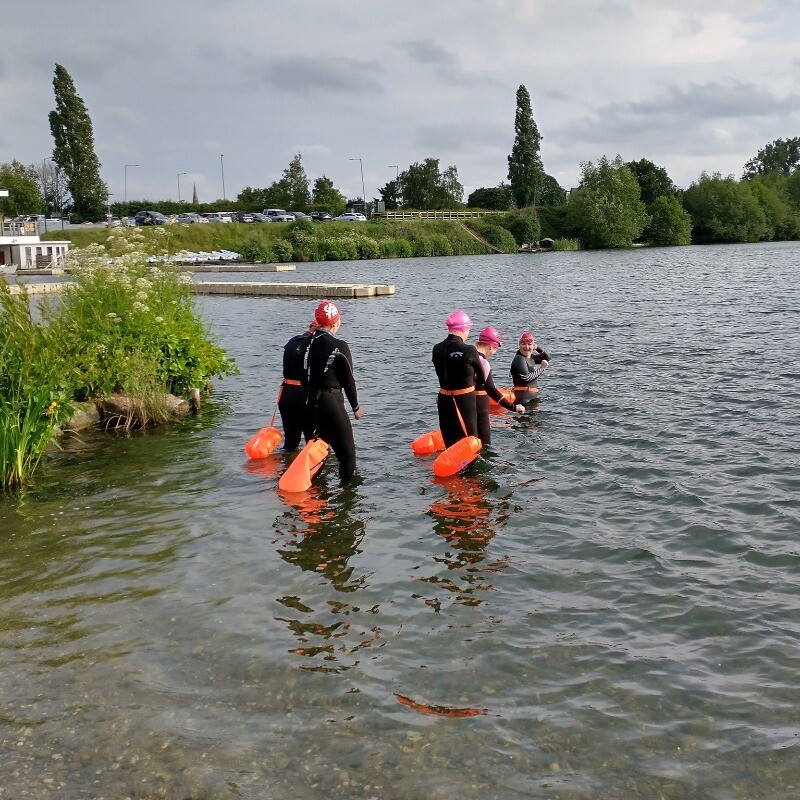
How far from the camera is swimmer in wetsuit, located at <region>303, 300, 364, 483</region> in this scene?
34.5 ft

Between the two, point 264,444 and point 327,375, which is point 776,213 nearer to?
point 264,444

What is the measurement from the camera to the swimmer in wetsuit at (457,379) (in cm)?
1132

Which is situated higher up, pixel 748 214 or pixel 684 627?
pixel 748 214

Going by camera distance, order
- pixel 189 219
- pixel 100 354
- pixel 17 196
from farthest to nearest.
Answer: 1. pixel 189 219
2. pixel 17 196
3. pixel 100 354

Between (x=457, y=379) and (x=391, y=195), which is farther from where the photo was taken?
(x=391, y=195)

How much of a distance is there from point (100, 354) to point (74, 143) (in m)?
95.3

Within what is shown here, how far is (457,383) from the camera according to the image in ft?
38.1

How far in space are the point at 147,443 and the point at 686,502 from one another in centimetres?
859

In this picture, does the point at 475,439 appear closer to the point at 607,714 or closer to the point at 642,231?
the point at 607,714

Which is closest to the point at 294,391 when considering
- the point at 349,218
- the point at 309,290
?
the point at 309,290

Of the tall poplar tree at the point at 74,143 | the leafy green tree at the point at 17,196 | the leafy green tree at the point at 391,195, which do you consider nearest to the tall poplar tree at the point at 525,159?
the leafy green tree at the point at 391,195

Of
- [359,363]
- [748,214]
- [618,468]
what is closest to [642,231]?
[748,214]

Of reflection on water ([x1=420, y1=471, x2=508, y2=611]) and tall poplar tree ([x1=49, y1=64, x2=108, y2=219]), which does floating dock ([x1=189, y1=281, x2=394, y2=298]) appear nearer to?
reflection on water ([x1=420, y1=471, x2=508, y2=611])

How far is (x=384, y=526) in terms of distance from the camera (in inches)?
385
